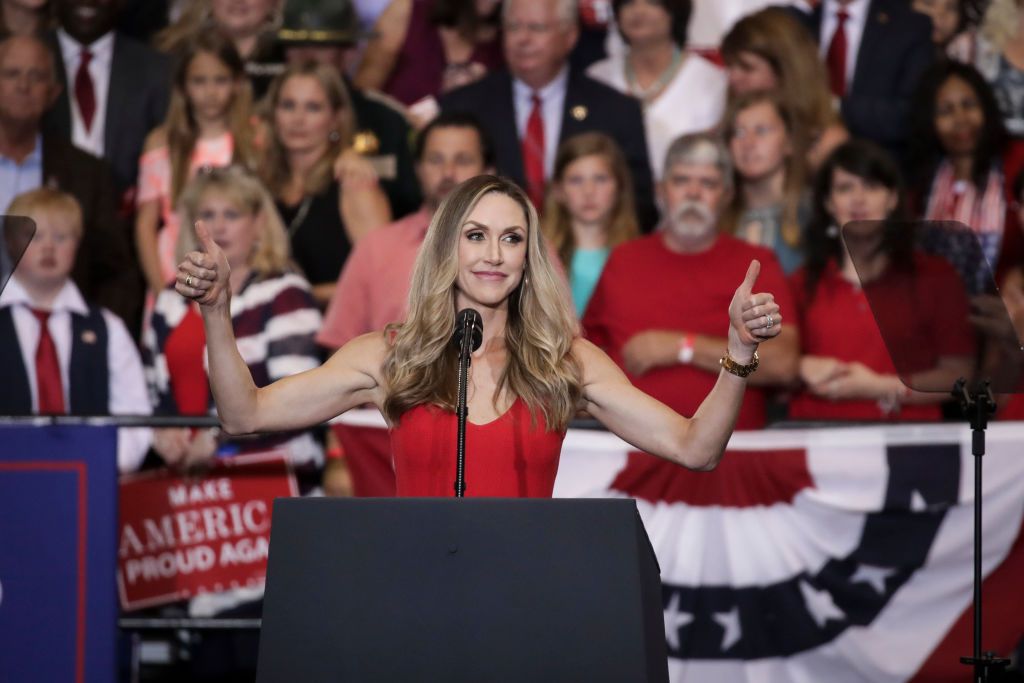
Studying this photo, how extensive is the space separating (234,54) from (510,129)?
54.3 inches

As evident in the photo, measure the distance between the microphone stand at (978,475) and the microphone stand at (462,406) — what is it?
153 centimetres

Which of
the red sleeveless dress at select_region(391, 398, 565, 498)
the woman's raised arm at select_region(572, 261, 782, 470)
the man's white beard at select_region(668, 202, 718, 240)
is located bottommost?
the red sleeveless dress at select_region(391, 398, 565, 498)

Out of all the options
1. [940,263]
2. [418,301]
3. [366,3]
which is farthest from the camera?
[366,3]

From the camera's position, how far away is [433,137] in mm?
6719

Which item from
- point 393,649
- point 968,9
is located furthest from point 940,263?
point 968,9

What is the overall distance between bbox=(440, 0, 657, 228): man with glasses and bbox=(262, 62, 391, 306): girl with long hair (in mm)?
537

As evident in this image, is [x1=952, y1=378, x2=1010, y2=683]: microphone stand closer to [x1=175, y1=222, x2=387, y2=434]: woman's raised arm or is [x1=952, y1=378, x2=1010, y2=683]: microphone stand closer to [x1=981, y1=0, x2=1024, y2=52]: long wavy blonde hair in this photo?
[x1=175, y1=222, x2=387, y2=434]: woman's raised arm

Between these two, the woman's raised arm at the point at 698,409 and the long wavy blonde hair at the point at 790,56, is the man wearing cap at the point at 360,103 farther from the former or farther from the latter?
the woman's raised arm at the point at 698,409

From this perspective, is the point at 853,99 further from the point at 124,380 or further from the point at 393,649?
the point at 393,649

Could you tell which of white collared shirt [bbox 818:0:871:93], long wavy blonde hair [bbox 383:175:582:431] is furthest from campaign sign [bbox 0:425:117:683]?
white collared shirt [bbox 818:0:871:93]

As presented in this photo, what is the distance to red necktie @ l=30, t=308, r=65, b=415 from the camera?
6.51 meters

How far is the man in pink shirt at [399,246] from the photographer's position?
6531 millimetres

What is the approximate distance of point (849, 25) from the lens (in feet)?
24.3

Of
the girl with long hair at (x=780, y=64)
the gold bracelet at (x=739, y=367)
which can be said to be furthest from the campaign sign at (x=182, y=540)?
the girl with long hair at (x=780, y=64)
